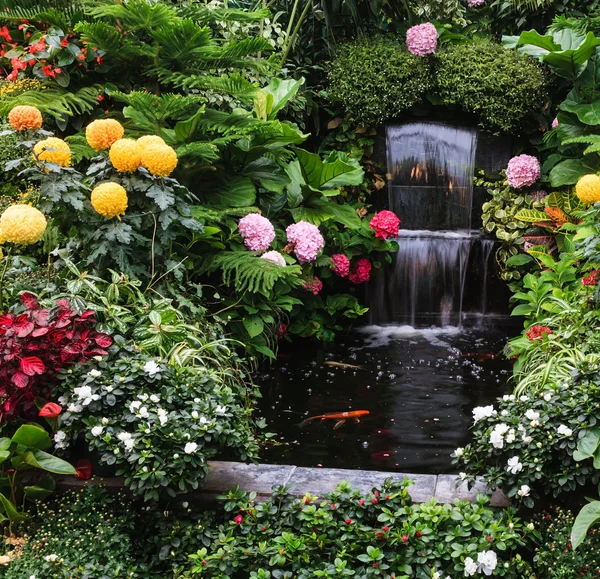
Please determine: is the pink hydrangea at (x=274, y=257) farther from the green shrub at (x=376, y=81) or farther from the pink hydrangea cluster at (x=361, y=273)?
the green shrub at (x=376, y=81)

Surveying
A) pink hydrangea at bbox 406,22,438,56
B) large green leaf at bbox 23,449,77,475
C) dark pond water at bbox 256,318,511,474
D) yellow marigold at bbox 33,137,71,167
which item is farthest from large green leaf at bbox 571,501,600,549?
pink hydrangea at bbox 406,22,438,56

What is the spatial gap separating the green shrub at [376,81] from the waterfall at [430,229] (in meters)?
0.31

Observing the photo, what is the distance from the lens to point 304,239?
17.2 feet

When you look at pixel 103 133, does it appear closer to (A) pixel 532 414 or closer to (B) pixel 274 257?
(B) pixel 274 257

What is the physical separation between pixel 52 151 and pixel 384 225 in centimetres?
334

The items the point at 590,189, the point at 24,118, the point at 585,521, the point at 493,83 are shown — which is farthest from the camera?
the point at 493,83

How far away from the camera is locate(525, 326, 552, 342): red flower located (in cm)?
425

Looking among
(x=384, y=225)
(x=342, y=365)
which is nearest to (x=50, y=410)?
(x=342, y=365)

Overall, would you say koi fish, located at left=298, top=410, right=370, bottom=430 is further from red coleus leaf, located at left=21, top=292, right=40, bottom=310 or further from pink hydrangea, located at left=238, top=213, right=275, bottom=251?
red coleus leaf, located at left=21, top=292, right=40, bottom=310

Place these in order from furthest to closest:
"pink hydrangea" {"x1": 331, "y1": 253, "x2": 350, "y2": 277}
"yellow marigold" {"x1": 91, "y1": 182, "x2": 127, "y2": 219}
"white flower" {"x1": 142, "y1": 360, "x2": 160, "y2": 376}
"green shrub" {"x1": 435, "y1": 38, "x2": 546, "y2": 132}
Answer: "green shrub" {"x1": 435, "y1": 38, "x2": 546, "y2": 132} < "pink hydrangea" {"x1": 331, "y1": 253, "x2": 350, "y2": 277} < "yellow marigold" {"x1": 91, "y1": 182, "x2": 127, "y2": 219} < "white flower" {"x1": 142, "y1": 360, "x2": 160, "y2": 376}

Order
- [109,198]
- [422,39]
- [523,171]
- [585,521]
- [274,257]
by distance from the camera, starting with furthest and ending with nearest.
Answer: [422,39] < [523,171] < [274,257] < [109,198] < [585,521]

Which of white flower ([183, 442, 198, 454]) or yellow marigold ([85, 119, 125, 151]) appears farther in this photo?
yellow marigold ([85, 119, 125, 151])

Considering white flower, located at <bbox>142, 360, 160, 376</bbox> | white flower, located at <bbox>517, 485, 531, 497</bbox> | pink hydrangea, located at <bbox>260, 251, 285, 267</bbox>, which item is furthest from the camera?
pink hydrangea, located at <bbox>260, 251, 285, 267</bbox>

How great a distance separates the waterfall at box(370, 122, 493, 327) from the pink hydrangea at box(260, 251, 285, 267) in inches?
79.3
